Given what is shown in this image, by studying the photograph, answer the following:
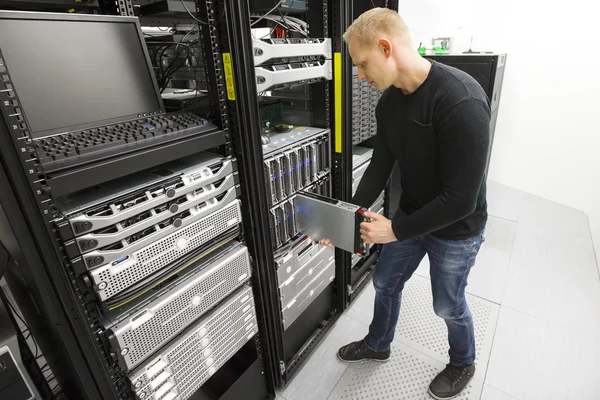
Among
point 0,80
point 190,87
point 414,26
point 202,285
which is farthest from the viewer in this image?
point 414,26

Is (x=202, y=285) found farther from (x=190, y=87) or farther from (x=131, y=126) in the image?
(x=190, y=87)

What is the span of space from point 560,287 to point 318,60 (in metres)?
2.09

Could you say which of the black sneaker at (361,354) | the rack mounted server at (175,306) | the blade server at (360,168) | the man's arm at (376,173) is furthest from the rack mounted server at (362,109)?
the black sneaker at (361,354)

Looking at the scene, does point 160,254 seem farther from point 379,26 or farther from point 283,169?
point 379,26

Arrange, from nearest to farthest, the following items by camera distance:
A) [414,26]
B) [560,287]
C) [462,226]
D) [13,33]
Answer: [13,33], [462,226], [560,287], [414,26]

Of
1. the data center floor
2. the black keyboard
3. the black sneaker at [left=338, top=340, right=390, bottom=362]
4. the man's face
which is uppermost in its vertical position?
the man's face

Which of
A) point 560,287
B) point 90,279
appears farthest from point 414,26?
point 90,279

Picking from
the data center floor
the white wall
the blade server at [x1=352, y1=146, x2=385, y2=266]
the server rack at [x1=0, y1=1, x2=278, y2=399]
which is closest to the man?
the data center floor

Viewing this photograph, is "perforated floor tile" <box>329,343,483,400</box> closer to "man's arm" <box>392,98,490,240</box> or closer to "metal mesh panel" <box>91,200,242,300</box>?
"man's arm" <box>392,98,490,240</box>

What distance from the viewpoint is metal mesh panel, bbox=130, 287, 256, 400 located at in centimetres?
97

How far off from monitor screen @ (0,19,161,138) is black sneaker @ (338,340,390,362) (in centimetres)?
142

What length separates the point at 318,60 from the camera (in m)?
1.41

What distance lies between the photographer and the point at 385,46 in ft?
3.31

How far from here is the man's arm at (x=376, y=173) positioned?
4.49 ft
